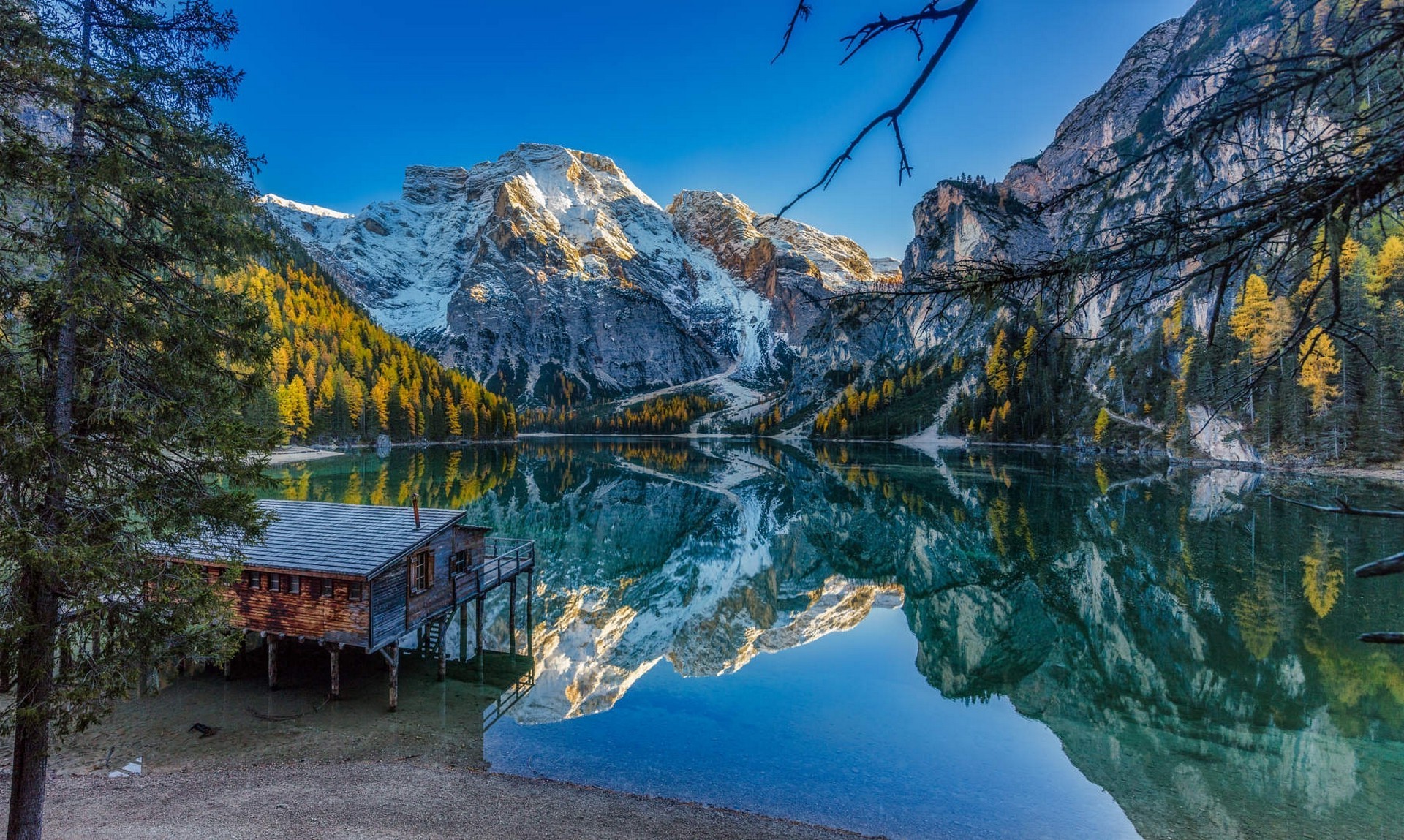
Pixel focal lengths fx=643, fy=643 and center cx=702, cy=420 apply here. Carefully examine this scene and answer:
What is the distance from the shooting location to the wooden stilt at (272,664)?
54.3 feet

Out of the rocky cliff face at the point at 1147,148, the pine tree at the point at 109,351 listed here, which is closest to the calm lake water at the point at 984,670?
the pine tree at the point at 109,351

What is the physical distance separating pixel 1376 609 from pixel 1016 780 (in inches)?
726

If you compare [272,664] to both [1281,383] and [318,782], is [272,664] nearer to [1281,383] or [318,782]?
[318,782]

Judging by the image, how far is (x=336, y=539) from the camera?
17.1 meters

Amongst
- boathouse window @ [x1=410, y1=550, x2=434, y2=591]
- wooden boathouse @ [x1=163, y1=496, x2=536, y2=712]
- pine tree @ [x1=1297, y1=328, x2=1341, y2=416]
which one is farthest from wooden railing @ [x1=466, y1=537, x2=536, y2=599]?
pine tree @ [x1=1297, y1=328, x2=1341, y2=416]

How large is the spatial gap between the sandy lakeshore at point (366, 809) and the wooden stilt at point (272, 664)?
166 inches

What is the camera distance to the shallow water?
42.5 feet

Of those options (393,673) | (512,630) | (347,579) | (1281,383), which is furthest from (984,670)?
(1281,383)

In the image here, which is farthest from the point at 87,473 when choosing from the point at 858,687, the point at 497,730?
the point at 858,687

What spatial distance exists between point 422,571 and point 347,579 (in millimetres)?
2310

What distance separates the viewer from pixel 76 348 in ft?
25.1

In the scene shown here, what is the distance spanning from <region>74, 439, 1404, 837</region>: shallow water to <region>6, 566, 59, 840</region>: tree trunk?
6476 millimetres

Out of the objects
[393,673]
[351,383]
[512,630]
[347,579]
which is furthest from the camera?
[351,383]

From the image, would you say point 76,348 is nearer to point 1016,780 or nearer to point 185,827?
point 185,827
